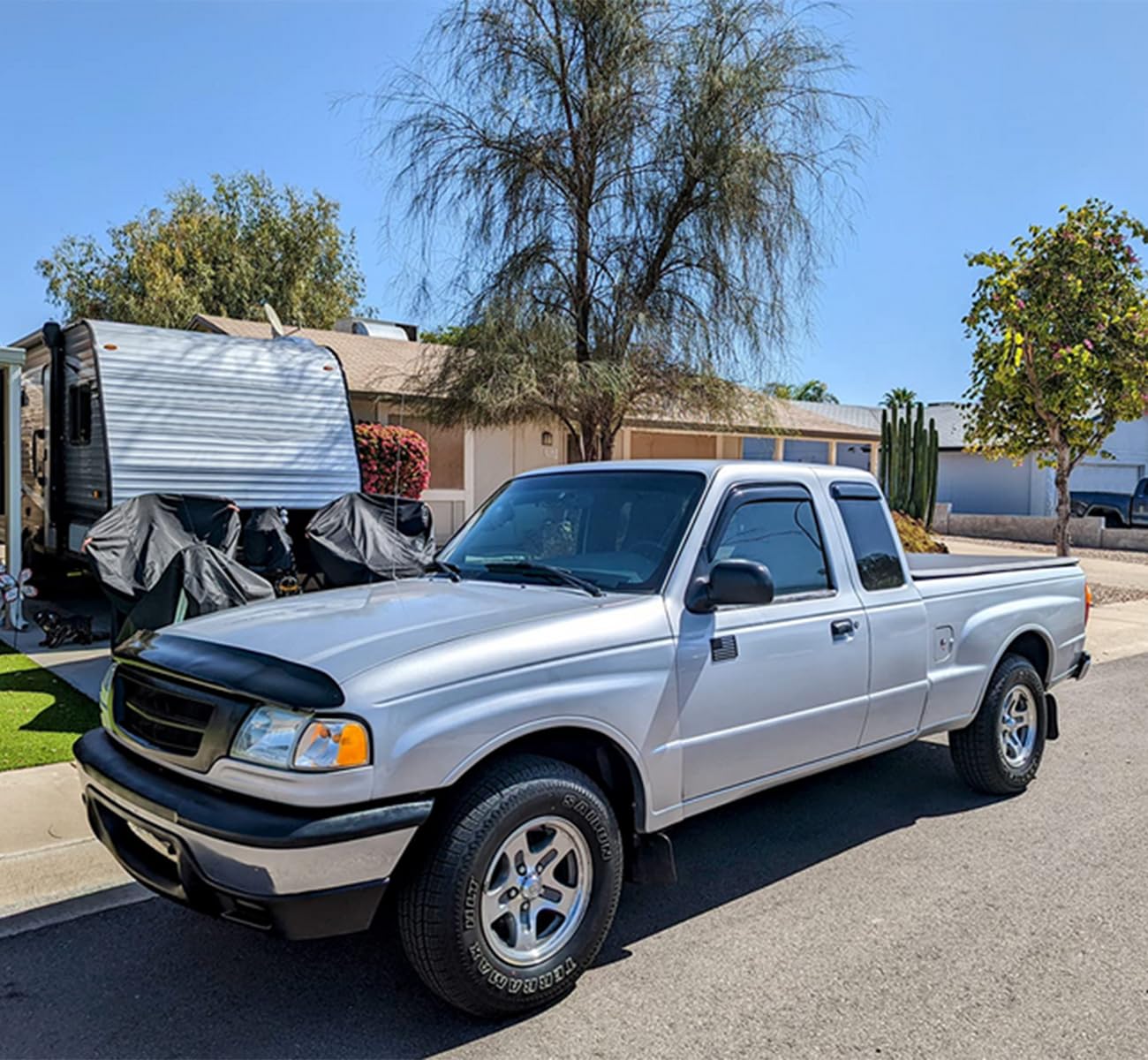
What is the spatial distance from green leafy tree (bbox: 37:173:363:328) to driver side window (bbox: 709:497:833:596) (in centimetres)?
2729

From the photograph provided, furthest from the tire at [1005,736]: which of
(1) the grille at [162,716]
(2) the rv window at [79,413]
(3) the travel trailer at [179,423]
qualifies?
(2) the rv window at [79,413]

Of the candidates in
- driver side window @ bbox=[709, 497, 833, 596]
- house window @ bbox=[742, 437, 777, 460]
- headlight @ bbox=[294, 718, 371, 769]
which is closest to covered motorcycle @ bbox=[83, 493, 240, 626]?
driver side window @ bbox=[709, 497, 833, 596]

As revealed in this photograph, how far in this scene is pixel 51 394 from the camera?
1100 cm

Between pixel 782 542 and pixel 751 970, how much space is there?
1.82 m

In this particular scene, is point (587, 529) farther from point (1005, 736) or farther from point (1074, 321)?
point (1074, 321)

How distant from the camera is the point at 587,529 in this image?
14.6 feet

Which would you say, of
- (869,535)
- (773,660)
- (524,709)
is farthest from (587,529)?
(869,535)

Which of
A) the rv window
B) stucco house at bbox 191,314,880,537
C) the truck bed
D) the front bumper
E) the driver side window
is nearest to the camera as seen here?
the front bumper

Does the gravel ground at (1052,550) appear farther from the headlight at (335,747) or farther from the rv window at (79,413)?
the headlight at (335,747)

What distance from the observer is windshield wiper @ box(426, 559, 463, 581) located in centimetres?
443

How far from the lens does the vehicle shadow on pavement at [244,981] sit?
3.12 meters

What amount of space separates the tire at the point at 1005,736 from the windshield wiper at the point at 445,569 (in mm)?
3026

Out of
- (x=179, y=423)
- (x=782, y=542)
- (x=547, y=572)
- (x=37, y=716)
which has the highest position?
(x=179, y=423)

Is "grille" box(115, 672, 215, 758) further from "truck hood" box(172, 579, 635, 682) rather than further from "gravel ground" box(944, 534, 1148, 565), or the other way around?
"gravel ground" box(944, 534, 1148, 565)
